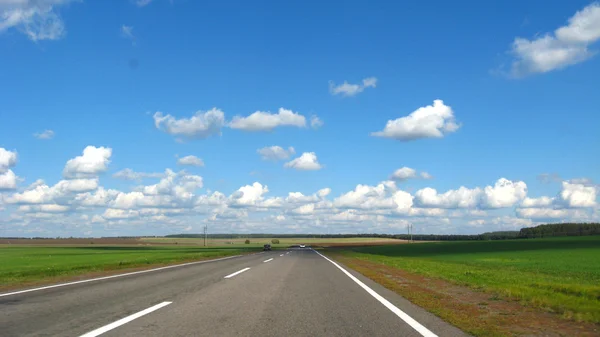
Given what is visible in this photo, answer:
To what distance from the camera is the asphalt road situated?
7.39 m

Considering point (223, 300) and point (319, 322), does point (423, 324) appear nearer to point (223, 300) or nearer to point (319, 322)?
point (319, 322)

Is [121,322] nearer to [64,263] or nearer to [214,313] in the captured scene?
[214,313]

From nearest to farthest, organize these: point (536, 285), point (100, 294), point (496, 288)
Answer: point (100, 294)
point (496, 288)
point (536, 285)

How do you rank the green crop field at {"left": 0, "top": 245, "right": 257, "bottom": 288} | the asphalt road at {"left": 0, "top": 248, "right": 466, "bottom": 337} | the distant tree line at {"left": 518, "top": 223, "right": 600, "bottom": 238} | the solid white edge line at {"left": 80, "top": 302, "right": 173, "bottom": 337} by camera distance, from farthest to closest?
the distant tree line at {"left": 518, "top": 223, "right": 600, "bottom": 238}
the green crop field at {"left": 0, "top": 245, "right": 257, "bottom": 288}
the asphalt road at {"left": 0, "top": 248, "right": 466, "bottom": 337}
the solid white edge line at {"left": 80, "top": 302, "right": 173, "bottom": 337}

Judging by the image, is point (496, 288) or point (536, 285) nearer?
→ point (496, 288)

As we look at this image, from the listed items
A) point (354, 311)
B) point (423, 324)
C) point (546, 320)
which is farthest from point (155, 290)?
point (546, 320)

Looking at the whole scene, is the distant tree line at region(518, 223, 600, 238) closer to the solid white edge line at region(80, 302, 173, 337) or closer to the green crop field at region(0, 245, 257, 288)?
the green crop field at region(0, 245, 257, 288)

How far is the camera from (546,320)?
8.77m

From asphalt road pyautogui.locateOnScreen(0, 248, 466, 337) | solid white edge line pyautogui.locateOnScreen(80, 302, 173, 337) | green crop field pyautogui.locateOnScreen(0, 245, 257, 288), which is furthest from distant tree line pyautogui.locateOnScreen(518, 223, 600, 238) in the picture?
solid white edge line pyautogui.locateOnScreen(80, 302, 173, 337)

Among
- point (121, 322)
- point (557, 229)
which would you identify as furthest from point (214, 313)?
point (557, 229)

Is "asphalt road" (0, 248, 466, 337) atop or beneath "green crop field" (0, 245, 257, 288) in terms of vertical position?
atop

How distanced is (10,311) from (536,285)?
14.8 meters

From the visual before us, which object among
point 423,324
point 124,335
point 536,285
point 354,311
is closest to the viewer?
point 124,335

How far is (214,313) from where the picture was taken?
9.12m
